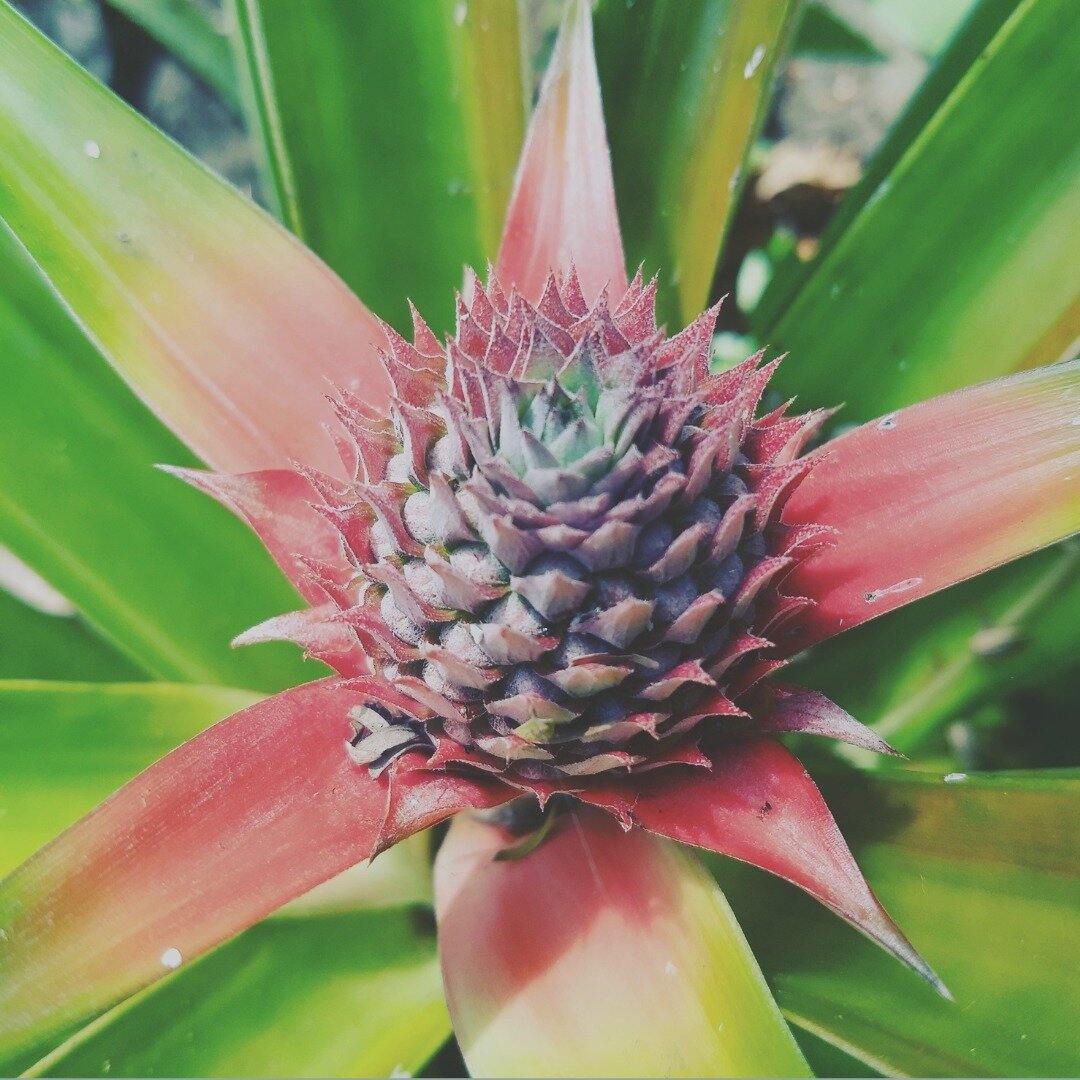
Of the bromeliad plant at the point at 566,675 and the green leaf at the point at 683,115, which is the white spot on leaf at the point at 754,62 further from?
the bromeliad plant at the point at 566,675

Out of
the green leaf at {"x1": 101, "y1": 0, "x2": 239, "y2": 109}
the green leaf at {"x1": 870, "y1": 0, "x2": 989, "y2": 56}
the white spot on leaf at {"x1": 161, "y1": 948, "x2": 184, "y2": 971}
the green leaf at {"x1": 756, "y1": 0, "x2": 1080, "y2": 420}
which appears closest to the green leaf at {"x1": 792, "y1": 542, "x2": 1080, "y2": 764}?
the green leaf at {"x1": 756, "y1": 0, "x2": 1080, "y2": 420}

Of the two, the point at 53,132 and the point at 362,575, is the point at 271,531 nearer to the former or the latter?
the point at 362,575

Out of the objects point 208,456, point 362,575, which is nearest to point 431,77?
point 208,456

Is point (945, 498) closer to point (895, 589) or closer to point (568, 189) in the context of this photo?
point (895, 589)

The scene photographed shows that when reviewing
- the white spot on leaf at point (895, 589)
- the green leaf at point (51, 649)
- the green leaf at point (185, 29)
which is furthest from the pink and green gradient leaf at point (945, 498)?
the green leaf at point (185, 29)

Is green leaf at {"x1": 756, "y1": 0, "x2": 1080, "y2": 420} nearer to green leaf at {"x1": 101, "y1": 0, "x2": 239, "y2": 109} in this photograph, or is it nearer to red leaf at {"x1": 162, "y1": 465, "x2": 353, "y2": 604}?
red leaf at {"x1": 162, "y1": 465, "x2": 353, "y2": 604}

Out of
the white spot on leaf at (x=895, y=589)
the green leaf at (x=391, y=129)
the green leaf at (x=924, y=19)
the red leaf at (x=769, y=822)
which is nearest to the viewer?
the red leaf at (x=769, y=822)

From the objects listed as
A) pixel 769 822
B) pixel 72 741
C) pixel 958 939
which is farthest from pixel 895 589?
pixel 72 741
